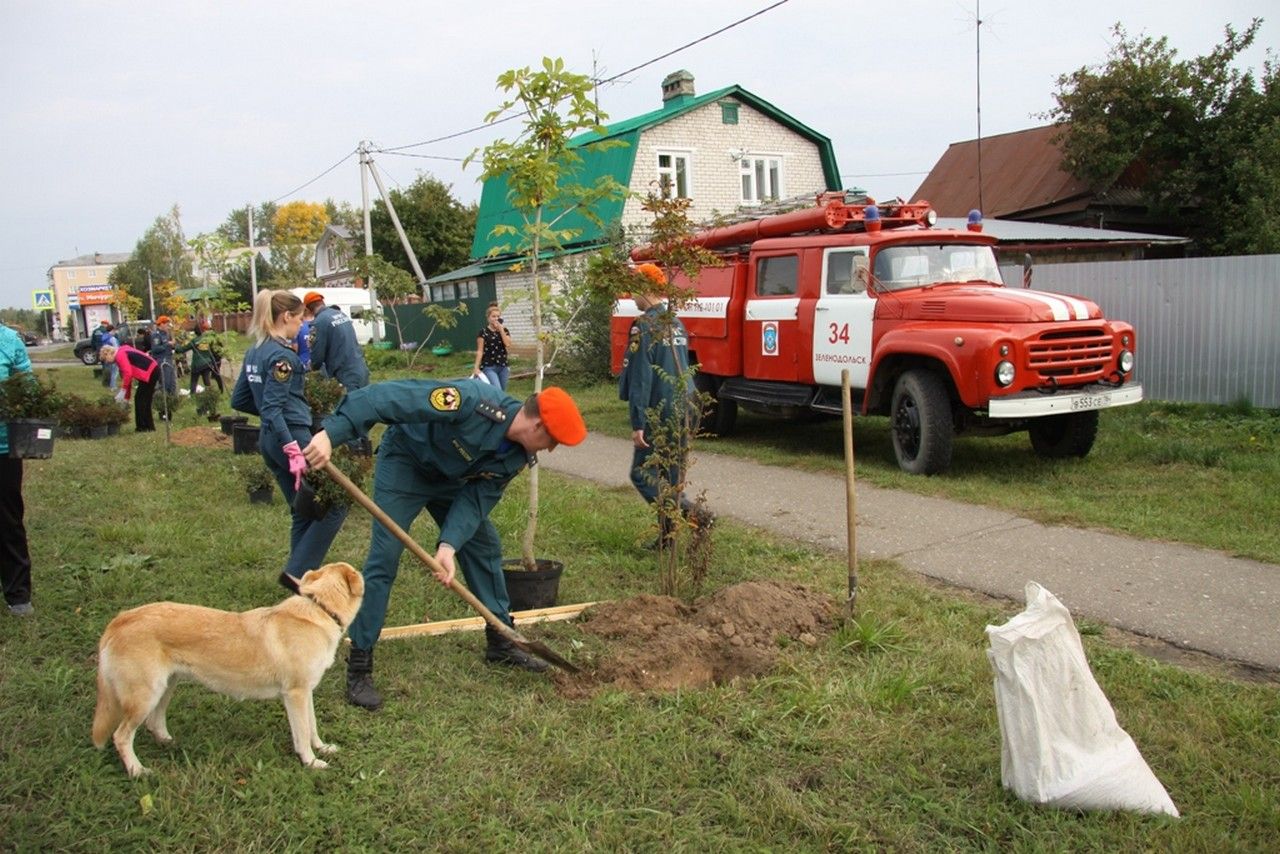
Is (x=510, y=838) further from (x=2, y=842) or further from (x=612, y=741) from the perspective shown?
(x=2, y=842)

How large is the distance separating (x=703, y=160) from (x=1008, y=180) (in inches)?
303

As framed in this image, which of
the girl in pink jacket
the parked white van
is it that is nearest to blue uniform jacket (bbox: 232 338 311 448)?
the girl in pink jacket

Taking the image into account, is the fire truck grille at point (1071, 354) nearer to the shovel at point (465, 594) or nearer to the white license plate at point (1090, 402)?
the white license plate at point (1090, 402)

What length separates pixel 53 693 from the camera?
14.1 ft

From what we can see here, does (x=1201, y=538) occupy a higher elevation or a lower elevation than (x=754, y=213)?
lower

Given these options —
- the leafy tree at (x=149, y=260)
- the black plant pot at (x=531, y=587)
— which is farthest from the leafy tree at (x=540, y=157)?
the leafy tree at (x=149, y=260)

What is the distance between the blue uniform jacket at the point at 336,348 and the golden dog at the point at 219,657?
4.21 metres

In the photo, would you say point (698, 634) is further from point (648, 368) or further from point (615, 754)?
point (648, 368)

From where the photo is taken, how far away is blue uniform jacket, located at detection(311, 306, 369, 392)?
7.65 metres

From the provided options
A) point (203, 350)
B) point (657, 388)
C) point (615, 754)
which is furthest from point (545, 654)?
point (203, 350)

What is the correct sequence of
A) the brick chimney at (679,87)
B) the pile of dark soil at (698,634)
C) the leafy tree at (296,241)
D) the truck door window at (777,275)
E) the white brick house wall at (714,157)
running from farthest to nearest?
the leafy tree at (296,241) < the brick chimney at (679,87) < the white brick house wall at (714,157) < the truck door window at (777,275) < the pile of dark soil at (698,634)

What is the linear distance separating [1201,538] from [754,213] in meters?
7.74

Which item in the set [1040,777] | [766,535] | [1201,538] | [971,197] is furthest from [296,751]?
[971,197]

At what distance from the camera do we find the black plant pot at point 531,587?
5.53 metres
